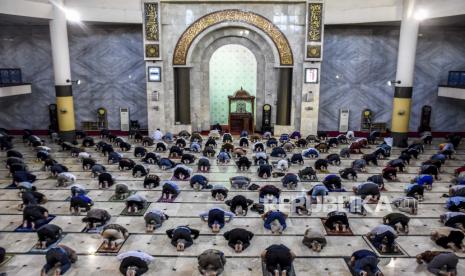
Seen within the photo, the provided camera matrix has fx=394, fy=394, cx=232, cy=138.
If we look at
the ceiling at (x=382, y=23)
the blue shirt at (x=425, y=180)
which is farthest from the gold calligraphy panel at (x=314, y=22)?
the blue shirt at (x=425, y=180)

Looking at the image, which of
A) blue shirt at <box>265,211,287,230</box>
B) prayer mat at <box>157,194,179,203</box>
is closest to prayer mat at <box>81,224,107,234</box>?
prayer mat at <box>157,194,179,203</box>

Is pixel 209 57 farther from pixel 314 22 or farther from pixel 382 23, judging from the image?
pixel 382 23

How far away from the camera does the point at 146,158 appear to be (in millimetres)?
13281

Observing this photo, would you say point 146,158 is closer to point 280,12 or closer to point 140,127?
point 140,127

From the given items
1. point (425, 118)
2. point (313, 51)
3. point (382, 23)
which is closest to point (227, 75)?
point (313, 51)

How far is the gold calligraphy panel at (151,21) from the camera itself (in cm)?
1675

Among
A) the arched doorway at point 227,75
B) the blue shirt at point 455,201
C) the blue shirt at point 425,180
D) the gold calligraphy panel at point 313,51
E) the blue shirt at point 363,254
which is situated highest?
the gold calligraphy panel at point 313,51

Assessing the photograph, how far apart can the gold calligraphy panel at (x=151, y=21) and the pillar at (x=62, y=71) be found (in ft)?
10.8

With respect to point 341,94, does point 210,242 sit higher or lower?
lower

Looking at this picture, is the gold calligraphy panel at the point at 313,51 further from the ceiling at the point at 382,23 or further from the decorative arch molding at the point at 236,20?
the ceiling at the point at 382,23

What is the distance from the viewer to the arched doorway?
1881 centimetres

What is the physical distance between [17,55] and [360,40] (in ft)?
52.2

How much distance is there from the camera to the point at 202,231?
8.31 m

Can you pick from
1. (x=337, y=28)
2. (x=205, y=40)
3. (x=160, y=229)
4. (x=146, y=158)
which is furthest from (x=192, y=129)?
(x=160, y=229)
